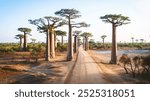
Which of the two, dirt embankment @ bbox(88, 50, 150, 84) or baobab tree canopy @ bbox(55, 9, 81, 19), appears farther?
baobab tree canopy @ bbox(55, 9, 81, 19)

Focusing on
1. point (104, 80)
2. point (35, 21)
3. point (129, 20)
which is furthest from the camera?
point (35, 21)

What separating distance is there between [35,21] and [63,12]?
8.58ft

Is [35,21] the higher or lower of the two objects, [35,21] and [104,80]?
the higher

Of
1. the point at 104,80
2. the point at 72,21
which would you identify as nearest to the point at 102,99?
the point at 104,80

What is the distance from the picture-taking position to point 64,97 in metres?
9.81

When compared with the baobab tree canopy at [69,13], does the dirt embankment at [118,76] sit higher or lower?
lower

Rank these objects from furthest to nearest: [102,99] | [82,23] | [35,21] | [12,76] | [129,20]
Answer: [82,23] → [35,21] → [129,20] → [12,76] → [102,99]

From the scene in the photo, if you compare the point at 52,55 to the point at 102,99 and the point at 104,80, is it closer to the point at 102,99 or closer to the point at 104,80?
the point at 104,80

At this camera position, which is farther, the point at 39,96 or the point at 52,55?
the point at 52,55

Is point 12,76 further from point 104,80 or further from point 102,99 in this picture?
point 102,99

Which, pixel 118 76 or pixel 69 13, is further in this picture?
pixel 69 13

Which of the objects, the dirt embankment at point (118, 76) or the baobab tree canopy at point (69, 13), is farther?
the baobab tree canopy at point (69, 13)

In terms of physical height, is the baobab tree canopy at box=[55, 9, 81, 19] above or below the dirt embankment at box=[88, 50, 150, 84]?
above

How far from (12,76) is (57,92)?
17.6 ft
